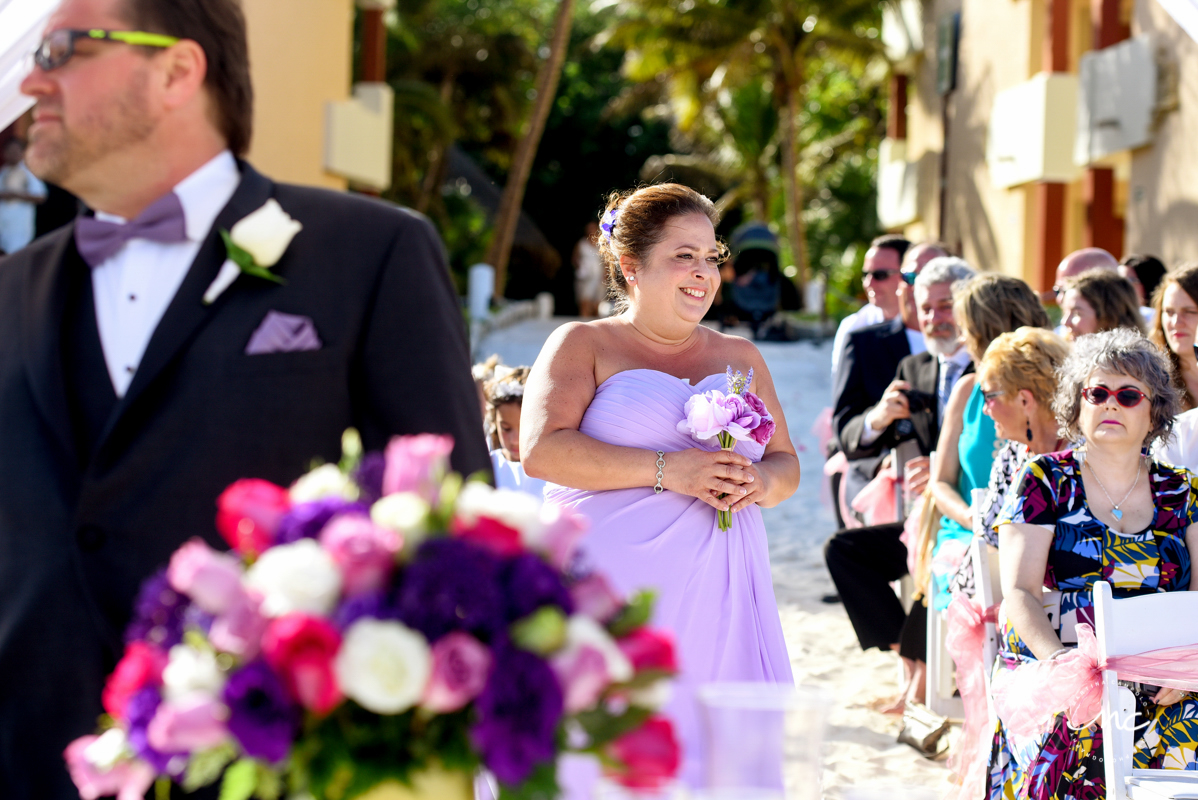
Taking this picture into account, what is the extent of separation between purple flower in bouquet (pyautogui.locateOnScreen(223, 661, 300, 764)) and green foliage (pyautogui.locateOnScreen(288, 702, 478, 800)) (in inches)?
1.5

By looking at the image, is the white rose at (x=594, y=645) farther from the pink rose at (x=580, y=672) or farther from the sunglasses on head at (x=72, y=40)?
the sunglasses on head at (x=72, y=40)

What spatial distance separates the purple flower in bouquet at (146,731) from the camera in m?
1.16

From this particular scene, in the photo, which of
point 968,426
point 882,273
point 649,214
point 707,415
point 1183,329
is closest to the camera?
point 707,415

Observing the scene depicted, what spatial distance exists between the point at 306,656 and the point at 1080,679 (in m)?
3.00

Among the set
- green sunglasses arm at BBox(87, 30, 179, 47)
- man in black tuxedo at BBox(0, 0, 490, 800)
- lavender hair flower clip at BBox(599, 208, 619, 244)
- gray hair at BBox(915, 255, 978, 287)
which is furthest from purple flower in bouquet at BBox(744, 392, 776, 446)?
gray hair at BBox(915, 255, 978, 287)

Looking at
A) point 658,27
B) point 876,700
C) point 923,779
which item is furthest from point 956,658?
point 658,27

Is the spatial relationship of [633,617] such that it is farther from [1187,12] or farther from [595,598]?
[1187,12]

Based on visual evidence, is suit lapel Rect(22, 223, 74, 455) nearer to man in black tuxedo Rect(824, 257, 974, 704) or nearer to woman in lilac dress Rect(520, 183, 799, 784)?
woman in lilac dress Rect(520, 183, 799, 784)

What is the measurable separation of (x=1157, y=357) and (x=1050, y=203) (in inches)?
461

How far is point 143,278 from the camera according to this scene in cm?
191

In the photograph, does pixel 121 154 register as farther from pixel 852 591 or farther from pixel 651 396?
pixel 852 591

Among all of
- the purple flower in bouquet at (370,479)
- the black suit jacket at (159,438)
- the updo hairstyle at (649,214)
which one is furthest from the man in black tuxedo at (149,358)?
the updo hairstyle at (649,214)

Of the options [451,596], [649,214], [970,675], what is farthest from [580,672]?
[970,675]

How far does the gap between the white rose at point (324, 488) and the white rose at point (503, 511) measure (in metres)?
0.13
